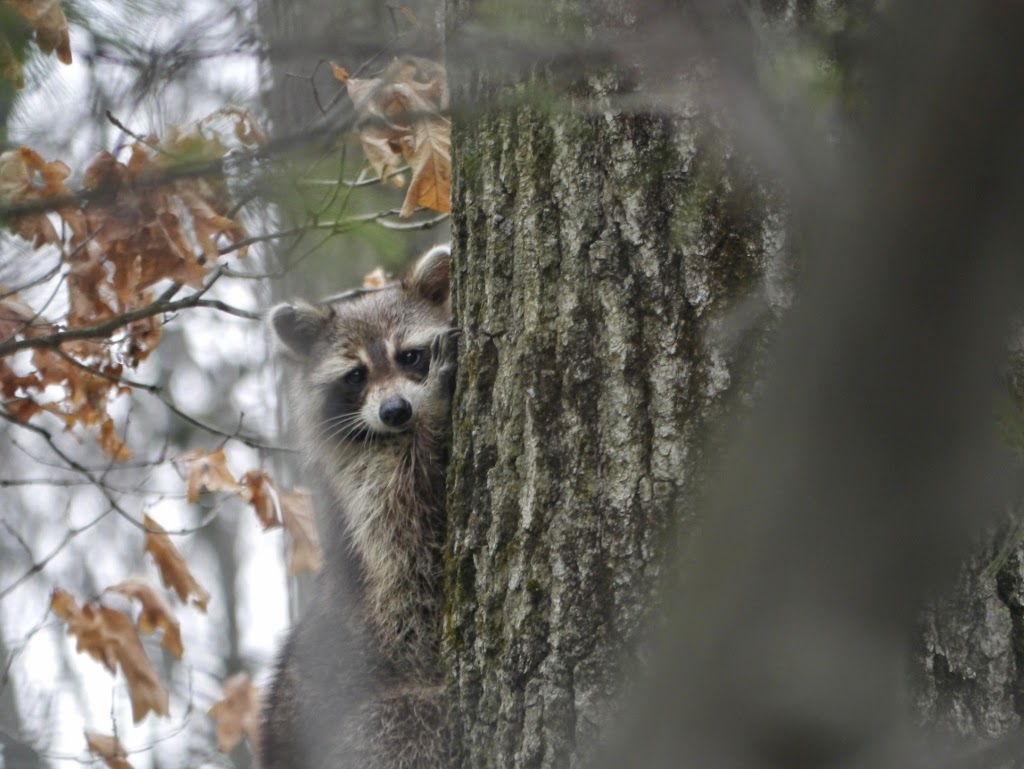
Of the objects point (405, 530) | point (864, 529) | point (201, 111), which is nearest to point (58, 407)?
point (201, 111)

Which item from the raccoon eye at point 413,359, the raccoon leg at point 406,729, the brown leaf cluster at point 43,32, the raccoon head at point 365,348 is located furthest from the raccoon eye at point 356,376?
the brown leaf cluster at point 43,32

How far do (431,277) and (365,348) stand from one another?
15.2 inches

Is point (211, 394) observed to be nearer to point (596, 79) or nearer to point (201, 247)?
point (201, 247)

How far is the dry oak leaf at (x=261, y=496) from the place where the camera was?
17.5 ft

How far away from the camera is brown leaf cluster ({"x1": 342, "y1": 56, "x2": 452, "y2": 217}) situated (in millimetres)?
3674

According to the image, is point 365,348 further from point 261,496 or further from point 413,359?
point 261,496

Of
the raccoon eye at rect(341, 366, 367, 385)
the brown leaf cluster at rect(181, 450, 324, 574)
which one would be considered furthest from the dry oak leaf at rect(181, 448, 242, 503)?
the raccoon eye at rect(341, 366, 367, 385)

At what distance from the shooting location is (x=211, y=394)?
1323cm

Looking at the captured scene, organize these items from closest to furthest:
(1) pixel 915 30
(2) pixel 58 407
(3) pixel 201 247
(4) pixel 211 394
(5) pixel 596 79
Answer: (1) pixel 915 30, (5) pixel 596 79, (3) pixel 201 247, (2) pixel 58 407, (4) pixel 211 394

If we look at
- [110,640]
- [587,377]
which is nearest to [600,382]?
[587,377]

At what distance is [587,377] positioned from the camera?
2557mm

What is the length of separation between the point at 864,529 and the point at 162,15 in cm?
248

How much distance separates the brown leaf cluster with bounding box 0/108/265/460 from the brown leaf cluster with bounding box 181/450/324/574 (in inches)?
22.9

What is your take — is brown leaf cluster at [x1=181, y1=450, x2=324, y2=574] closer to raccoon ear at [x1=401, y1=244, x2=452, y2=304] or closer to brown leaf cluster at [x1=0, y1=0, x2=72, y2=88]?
raccoon ear at [x1=401, y1=244, x2=452, y2=304]
